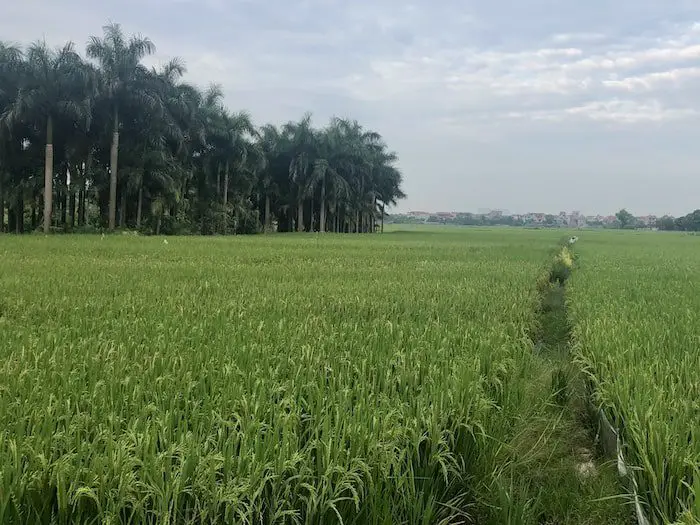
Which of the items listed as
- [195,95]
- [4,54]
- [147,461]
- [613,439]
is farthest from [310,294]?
[195,95]

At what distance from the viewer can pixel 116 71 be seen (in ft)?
89.0

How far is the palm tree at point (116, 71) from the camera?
26.8 m

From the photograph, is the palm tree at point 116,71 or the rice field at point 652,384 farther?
the palm tree at point 116,71

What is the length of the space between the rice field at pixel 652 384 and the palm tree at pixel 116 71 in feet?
84.7

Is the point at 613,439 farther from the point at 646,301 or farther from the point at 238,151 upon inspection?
the point at 238,151

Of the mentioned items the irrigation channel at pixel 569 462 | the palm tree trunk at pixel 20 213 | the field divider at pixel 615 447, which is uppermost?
the palm tree trunk at pixel 20 213

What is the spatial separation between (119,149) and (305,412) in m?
30.6

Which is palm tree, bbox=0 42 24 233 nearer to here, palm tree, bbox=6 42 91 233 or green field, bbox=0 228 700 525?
palm tree, bbox=6 42 91 233

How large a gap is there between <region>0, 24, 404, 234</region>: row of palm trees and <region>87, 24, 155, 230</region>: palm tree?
0.05m

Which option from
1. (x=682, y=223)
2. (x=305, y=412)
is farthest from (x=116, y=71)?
(x=682, y=223)

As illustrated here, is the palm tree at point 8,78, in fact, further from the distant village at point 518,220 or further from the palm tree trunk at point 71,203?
the distant village at point 518,220

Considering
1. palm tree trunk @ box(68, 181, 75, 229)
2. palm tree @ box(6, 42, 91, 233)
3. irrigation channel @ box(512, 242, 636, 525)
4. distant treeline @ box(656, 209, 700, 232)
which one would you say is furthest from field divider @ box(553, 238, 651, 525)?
distant treeline @ box(656, 209, 700, 232)

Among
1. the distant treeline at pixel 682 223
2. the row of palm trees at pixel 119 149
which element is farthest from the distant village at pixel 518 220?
the row of palm trees at pixel 119 149

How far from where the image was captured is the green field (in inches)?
72.1
